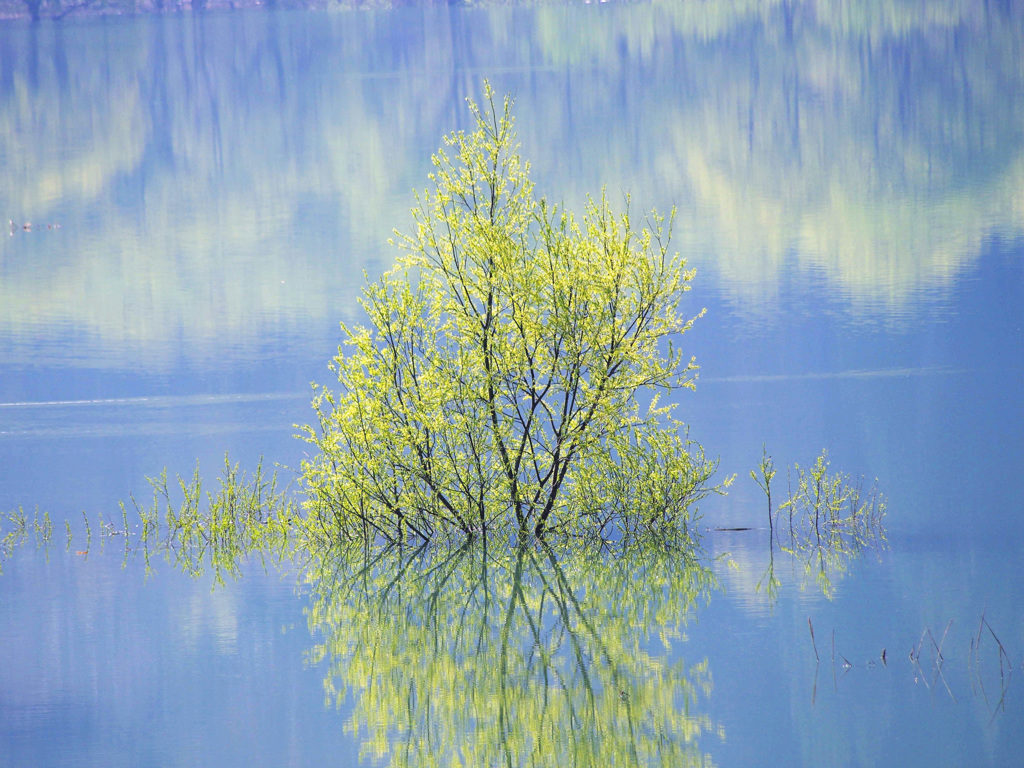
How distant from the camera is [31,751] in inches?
317

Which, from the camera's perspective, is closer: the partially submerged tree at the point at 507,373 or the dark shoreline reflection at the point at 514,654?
the dark shoreline reflection at the point at 514,654

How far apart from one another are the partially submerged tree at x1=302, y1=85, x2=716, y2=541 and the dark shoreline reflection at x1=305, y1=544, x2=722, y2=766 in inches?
21.6

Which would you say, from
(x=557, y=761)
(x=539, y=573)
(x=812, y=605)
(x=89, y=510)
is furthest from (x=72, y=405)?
(x=557, y=761)

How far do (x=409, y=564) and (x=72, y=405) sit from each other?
839 inches

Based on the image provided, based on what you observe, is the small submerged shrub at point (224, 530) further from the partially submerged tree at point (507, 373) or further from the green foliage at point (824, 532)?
the green foliage at point (824, 532)

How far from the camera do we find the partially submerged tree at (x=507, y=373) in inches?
502

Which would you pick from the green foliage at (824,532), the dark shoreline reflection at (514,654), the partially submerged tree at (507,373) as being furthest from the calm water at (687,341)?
the partially submerged tree at (507,373)

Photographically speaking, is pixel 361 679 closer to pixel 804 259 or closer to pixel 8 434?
pixel 8 434

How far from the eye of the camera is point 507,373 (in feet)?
42.9

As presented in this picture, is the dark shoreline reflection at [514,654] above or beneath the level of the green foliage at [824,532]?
beneath

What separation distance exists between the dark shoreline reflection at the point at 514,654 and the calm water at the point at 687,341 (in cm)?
4

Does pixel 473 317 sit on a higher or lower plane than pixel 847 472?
higher

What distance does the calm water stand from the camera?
858cm

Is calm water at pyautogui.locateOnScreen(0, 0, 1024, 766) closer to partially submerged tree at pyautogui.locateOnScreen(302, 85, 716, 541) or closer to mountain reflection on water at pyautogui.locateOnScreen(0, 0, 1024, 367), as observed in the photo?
mountain reflection on water at pyautogui.locateOnScreen(0, 0, 1024, 367)
